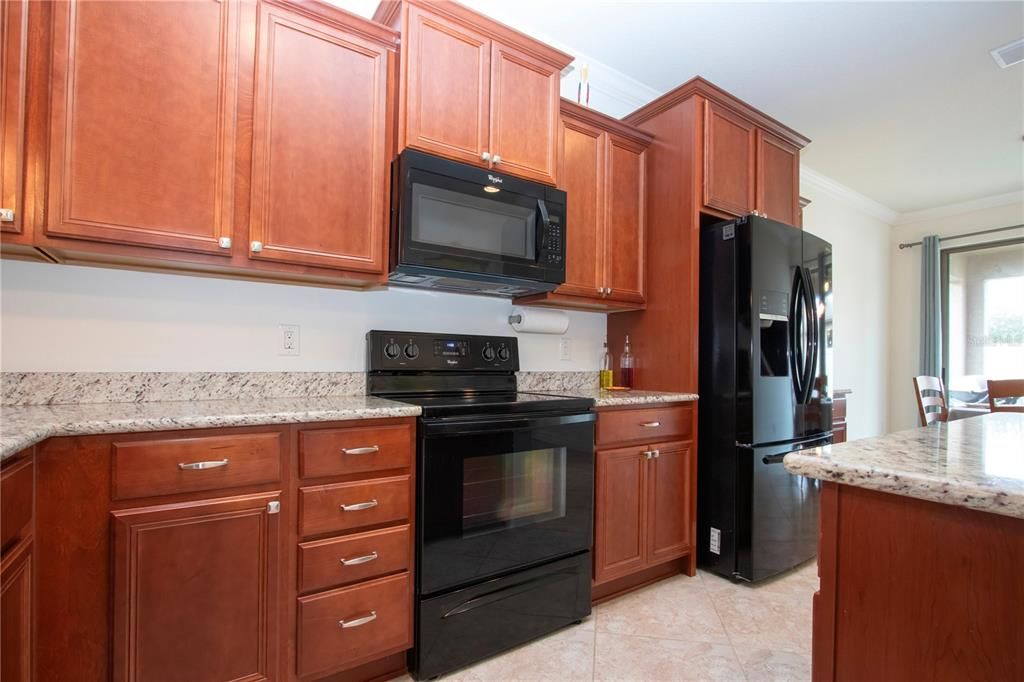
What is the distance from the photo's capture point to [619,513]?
221 cm

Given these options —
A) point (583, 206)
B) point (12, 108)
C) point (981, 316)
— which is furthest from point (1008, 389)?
point (12, 108)

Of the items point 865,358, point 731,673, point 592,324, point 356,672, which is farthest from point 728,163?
point 865,358

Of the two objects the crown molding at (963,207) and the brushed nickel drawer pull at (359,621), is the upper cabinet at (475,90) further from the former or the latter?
the crown molding at (963,207)

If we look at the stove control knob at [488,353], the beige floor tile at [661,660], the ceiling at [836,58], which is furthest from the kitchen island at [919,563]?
the ceiling at [836,58]

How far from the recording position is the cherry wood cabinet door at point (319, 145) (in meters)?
1.67

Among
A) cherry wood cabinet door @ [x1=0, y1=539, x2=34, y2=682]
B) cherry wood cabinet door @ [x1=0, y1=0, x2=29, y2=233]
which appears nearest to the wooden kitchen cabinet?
cherry wood cabinet door @ [x1=0, y1=0, x2=29, y2=233]

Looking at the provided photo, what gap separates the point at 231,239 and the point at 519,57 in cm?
138

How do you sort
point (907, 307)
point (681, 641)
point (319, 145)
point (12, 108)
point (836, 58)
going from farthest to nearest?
point (907, 307)
point (836, 58)
point (681, 641)
point (319, 145)
point (12, 108)

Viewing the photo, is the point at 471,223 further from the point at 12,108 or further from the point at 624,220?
the point at 12,108

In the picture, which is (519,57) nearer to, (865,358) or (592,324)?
(592,324)

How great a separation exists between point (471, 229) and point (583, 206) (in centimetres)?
75

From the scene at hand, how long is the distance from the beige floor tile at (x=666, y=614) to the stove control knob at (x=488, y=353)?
1203 millimetres

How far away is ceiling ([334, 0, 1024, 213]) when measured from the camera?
2465mm

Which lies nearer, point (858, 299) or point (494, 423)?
point (494, 423)
